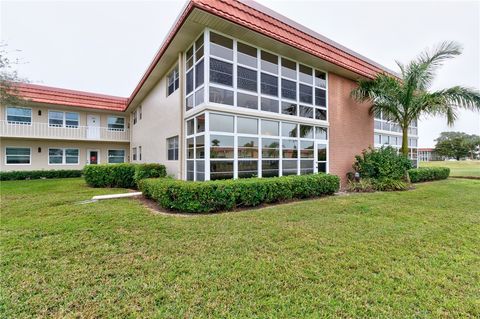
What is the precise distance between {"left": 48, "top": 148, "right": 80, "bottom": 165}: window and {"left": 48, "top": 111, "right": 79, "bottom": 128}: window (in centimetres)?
212

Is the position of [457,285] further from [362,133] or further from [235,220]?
[362,133]

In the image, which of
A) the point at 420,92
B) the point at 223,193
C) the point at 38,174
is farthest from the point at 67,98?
the point at 420,92

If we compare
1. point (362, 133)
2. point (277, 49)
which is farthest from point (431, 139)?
point (277, 49)

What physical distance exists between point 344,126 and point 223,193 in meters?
8.83

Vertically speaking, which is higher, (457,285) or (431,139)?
(431,139)

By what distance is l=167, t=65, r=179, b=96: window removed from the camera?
1018 cm

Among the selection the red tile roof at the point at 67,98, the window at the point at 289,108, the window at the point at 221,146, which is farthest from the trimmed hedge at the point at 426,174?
the red tile roof at the point at 67,98

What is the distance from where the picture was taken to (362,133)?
495 inches

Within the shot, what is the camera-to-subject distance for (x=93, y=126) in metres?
19.2

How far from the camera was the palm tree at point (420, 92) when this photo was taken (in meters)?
10.2

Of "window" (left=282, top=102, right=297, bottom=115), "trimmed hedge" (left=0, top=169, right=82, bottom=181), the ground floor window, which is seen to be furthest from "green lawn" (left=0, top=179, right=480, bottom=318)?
"trimmed hedge" (left=0, top=169, right=82, bottom=181)

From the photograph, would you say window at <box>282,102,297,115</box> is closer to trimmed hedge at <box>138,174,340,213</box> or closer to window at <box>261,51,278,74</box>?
window at <box>261,51,278,74</box>

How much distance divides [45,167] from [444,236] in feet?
80.1

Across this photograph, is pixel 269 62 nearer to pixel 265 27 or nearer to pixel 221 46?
pixel 265 27
